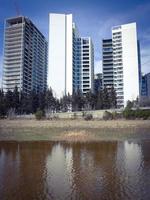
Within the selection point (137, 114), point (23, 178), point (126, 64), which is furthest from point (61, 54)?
point (23, 178)

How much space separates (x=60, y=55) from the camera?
154375 mm

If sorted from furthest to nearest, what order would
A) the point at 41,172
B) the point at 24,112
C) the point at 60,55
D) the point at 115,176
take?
1. the point at 60,55
2. the point at 24,112
3. the point at 41,172
4. the point at 115,176

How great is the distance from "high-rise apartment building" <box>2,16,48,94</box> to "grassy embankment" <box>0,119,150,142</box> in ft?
311

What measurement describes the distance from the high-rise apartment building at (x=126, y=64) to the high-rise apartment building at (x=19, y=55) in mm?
60953

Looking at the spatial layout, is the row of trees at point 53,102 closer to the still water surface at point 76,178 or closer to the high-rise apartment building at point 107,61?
the high-rise apartment building at point 107,61

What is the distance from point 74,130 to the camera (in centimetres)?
6116

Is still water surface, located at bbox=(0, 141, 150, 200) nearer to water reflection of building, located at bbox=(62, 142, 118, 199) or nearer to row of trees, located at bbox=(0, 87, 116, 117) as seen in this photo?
water reflection of building, located at bbox=(62, 142, 118, 199)

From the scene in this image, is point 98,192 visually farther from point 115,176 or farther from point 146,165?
point 146,165

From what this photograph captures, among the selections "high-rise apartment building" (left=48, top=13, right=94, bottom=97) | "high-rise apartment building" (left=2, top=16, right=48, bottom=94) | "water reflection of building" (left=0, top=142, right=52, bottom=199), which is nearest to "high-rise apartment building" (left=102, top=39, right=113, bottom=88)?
"high-rise apartment building" (left=48, top=13, right=94, bottom=97)

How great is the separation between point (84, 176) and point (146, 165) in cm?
875

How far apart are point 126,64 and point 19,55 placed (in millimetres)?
73719

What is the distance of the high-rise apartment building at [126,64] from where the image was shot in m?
155

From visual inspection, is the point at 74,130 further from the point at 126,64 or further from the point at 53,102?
the point at 126,64

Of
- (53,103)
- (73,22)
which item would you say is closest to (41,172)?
(53,103)
